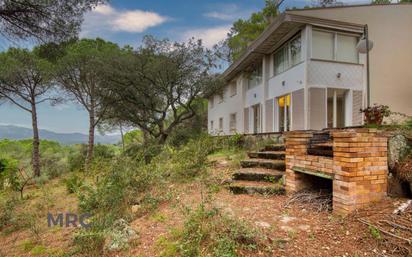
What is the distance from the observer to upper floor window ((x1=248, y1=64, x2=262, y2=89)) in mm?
11701

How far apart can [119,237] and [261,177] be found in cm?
271

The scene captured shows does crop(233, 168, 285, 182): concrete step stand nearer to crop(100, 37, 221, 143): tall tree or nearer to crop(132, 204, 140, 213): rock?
crop(132, 204, 140, 213): rock

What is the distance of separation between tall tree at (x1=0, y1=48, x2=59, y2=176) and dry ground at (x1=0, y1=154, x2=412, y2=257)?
911 centimetres

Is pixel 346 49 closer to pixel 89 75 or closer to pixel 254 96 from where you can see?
pixel 254 96

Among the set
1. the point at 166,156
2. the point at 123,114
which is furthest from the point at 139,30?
the point at 166,156

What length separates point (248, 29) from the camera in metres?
18.5

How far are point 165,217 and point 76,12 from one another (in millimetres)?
4833

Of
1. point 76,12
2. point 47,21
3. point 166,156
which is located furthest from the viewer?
point 166,156

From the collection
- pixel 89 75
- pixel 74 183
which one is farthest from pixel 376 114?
pixel 89 75

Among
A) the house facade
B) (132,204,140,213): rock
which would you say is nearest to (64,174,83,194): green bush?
(132,204,140,213): rock

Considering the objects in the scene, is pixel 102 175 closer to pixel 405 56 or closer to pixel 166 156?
pixel 166 156

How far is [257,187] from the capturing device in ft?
13.6

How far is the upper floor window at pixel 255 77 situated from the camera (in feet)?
38.4

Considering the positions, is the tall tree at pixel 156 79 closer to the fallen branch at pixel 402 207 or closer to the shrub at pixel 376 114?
the shrub at pixel 376 114
